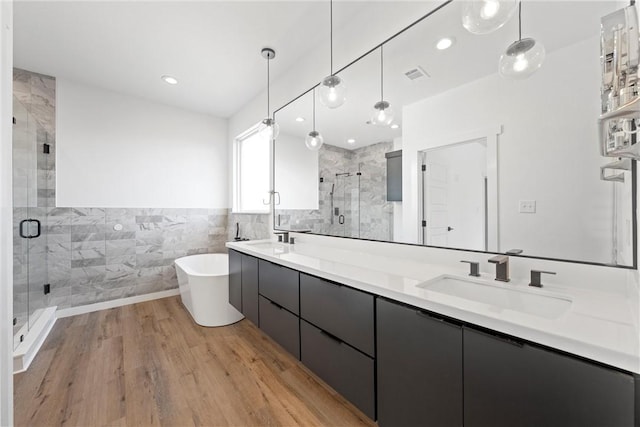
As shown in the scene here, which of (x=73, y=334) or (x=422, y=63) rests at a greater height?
(x=422, y=63)

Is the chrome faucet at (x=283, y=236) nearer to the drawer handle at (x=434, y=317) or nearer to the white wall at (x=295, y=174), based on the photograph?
the white wall at (x=295, y=174)

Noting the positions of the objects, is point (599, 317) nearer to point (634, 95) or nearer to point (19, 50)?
point (634, 95)

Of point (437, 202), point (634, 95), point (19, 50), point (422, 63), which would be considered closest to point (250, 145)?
point (19, 50)

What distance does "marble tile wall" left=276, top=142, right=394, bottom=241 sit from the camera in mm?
1771

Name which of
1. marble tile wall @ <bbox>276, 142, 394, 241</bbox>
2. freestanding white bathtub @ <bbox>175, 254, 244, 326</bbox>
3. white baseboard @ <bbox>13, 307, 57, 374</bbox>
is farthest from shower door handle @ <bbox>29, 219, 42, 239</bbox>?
marble tile wall @ <bbox>276, 142, 394, 241</bbox>

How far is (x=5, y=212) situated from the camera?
2.01ft

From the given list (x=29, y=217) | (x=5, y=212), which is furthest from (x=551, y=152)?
(x=29, y=217)

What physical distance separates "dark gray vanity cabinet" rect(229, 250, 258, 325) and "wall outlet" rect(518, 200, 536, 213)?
1820 millimetres

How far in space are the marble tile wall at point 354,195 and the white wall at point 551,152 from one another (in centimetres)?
64

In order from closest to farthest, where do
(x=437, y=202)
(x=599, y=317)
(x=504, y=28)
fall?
(x=599, y=317), (x=504, y=28), (x=437, y=202)

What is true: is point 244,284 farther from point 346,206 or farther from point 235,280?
point 346,206

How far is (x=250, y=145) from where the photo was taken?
12.5ft

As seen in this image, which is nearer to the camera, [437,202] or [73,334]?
[437,202]

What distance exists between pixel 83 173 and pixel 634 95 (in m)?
4.41
